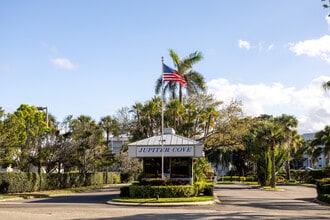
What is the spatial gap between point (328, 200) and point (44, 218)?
17.2m

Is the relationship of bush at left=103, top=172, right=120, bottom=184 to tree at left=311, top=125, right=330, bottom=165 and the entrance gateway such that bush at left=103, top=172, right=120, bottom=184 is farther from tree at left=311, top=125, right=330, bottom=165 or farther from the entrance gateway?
the entrance gateway

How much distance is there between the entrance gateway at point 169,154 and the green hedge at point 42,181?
12584 mm

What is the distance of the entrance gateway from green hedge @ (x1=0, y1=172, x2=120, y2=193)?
12584 mm

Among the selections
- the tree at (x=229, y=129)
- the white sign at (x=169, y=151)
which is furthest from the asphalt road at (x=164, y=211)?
the tree at (x=229, y=129)

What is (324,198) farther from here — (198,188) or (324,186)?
(198,188)

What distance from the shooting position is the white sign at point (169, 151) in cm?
3127

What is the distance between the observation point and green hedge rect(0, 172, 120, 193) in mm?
37625

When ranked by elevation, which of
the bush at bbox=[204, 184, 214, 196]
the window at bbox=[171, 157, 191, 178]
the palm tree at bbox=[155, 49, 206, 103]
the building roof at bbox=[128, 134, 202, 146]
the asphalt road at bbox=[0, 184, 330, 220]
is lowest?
the asphalt road at bbox=[0, 184, 330, 220]

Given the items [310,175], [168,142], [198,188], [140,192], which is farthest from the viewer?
[310,175]

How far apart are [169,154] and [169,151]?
22cm

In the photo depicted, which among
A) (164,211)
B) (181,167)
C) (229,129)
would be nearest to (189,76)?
(229,129)

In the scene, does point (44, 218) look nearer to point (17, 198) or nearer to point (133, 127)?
point (17, 198)

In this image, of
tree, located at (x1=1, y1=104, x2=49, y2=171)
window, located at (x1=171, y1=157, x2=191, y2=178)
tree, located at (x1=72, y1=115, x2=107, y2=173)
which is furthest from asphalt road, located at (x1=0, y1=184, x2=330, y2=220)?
tree, located at (x1=72, y1=115, x2=107, y2=173)

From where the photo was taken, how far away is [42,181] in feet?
144
